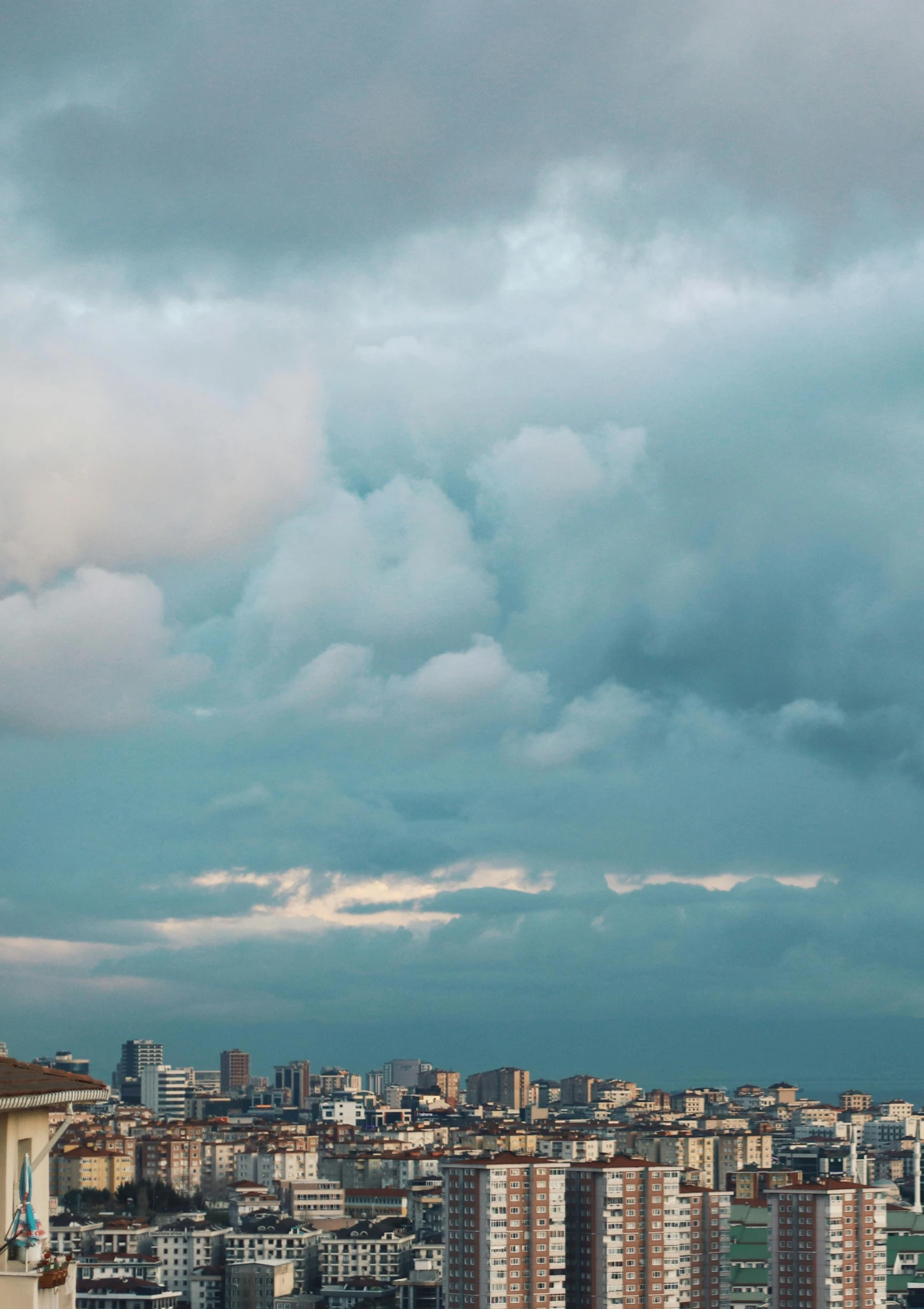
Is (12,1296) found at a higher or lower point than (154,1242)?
higher

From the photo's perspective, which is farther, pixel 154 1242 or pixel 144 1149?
pixel 144 1149

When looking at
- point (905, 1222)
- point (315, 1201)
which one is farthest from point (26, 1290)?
point (315, 1201)

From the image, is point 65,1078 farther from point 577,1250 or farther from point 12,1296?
point 577,1250

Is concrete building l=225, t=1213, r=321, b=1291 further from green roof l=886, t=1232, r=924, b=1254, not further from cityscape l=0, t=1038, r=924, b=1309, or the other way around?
green roof l=886, t=1232, r=924, b=1254

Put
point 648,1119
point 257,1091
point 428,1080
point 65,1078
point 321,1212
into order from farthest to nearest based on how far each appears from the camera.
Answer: point 428,1080, point 257,1091, point 648,1119, point 321,1212, point 65,1078

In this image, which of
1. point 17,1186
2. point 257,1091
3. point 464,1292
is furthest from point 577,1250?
point 257,1091

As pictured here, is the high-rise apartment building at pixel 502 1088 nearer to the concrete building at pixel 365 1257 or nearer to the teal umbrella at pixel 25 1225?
the concrete building at pixel 365 1257

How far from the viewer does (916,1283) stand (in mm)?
48875

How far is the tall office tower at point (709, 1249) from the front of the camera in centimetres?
3778

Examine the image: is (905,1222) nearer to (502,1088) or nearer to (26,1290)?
(26,1290)

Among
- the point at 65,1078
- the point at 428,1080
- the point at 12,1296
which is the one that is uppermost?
the point at 65,1078

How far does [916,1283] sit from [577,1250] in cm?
1749

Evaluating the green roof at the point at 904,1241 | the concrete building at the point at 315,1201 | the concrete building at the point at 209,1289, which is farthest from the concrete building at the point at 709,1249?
the concrete building at the point at 315,1201

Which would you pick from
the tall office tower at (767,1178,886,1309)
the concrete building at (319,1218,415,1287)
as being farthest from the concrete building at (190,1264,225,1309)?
the tall office tower at (767,1178,886,1309)
